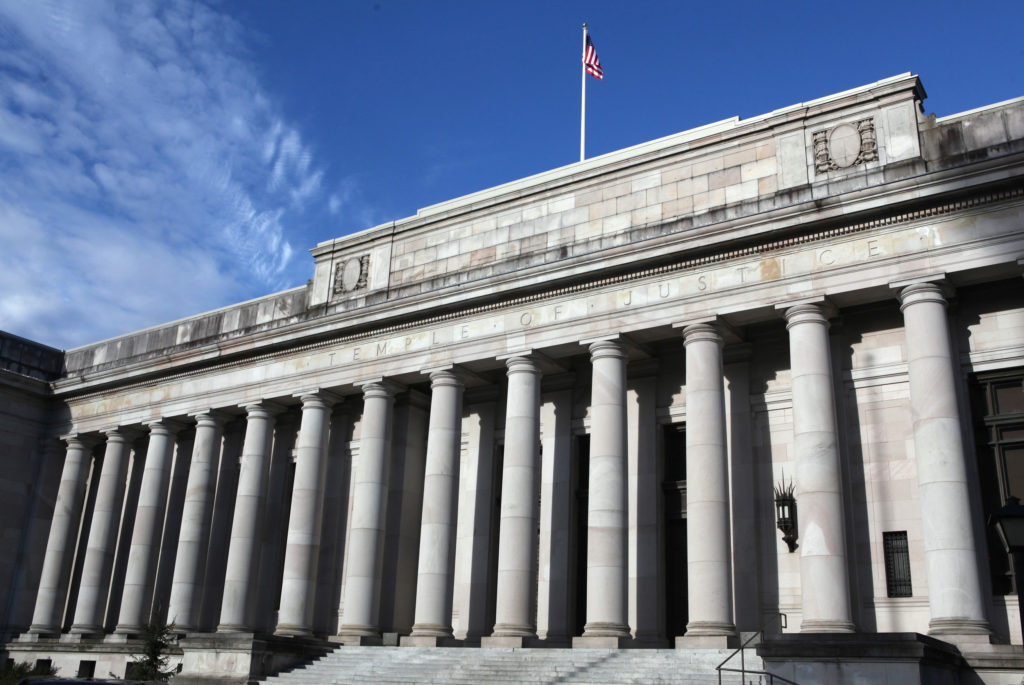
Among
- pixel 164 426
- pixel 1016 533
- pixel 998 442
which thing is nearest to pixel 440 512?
pixel 164 426

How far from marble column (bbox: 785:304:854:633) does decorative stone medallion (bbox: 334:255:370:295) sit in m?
16.6

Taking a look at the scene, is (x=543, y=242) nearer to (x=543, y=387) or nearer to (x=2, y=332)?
(x=543, y=387)

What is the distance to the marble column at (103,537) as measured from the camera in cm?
3806

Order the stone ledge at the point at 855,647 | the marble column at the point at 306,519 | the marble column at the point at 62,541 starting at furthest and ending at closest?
1. the marble column at the point at 62,541
2. the marble column at the point at 306,519
3. the stone ledge at the point at 855,647

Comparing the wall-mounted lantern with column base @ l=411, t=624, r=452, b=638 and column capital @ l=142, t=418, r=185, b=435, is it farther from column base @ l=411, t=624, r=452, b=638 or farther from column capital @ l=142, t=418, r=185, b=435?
column capital @ l=142, t=418, r=185, b=435

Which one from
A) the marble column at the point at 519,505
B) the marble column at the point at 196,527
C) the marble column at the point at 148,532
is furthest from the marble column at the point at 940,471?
the marble column at the point at 148,532

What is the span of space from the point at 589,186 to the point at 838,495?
13281mm

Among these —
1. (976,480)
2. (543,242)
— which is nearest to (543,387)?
(543,242)

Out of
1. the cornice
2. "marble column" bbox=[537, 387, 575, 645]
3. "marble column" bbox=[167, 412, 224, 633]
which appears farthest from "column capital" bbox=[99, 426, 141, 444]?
"marble column" bbox=[537, 387, 575, 645]

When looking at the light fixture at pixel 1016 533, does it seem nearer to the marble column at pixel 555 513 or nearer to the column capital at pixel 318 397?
the marble column at pixel 555 513

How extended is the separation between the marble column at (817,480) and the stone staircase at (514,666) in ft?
7.50

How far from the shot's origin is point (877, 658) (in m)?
18.4

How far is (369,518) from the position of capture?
31719 millimetres

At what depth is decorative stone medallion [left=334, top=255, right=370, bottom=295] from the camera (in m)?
36.1
